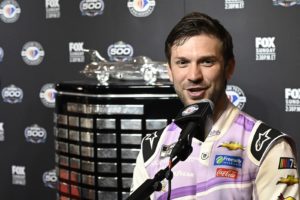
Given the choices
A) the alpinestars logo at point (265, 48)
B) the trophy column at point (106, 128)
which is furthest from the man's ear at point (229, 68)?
the alpinestars logo at point (265, 48)

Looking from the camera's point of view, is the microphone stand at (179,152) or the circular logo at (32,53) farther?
the circular logo at (32,53)

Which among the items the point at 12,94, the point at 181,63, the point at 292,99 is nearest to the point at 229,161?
the point at 181,63

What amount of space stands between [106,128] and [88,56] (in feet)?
3.20

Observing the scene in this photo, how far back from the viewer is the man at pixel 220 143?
103 cm

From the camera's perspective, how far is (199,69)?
106 cm

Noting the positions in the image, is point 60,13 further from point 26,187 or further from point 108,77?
point 26,187

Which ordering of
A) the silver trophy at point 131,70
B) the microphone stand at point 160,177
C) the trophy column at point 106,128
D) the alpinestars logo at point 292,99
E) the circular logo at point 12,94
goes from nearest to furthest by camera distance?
the microphone stand at point 160,177, the trophy column at point 106,128, the silver trophy at point 131,70, the alpinestars logo at point 292,99, the circular logo at point 12,94

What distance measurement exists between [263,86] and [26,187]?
181cm

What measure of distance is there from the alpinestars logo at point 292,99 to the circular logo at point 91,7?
4.08 ft

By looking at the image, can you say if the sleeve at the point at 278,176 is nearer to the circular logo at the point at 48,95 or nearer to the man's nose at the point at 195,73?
the man's nose at the point at 195,73

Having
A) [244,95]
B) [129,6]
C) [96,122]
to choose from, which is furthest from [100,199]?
Result: [129,6]

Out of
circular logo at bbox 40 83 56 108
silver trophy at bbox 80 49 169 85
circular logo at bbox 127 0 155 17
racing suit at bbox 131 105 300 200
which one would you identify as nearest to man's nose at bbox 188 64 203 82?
racing suit at bbox 131 105 300 200

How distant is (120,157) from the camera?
2.32m

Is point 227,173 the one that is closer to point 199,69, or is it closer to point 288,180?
point 288,180
